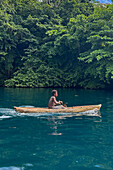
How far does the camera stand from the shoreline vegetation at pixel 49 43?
2698 centimetres

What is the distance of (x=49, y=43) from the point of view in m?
29.6

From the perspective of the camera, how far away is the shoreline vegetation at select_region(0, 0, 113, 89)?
1062 inches

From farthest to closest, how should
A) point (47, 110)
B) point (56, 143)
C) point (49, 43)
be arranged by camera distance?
point (49, 43)
point (47, 110)
point (56, 143)

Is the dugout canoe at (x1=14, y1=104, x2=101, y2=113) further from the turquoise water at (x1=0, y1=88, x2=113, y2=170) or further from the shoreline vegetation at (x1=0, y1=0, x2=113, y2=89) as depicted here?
the shoreline vegetation at (x1=0, y1=0, x2=113, y2=89)

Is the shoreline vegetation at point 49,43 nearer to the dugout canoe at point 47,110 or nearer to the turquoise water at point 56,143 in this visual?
the dugout canoe at point 47,110

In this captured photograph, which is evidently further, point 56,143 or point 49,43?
point 49,43

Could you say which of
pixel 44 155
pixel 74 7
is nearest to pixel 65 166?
pixel 44 155

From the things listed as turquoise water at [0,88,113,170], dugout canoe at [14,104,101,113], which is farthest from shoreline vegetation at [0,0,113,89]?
turquoise water at [0,88,113,170]

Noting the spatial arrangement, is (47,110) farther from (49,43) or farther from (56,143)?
(49,43)

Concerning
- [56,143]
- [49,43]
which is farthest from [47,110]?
[49,43]

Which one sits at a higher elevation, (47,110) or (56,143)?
(47,110)

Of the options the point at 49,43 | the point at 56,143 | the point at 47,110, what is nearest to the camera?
the point at 56,143

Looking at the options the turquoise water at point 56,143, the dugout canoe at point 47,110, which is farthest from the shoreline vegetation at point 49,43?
the turquoise water at point 56,143

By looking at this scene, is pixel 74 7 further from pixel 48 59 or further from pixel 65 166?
pixel 65 166
